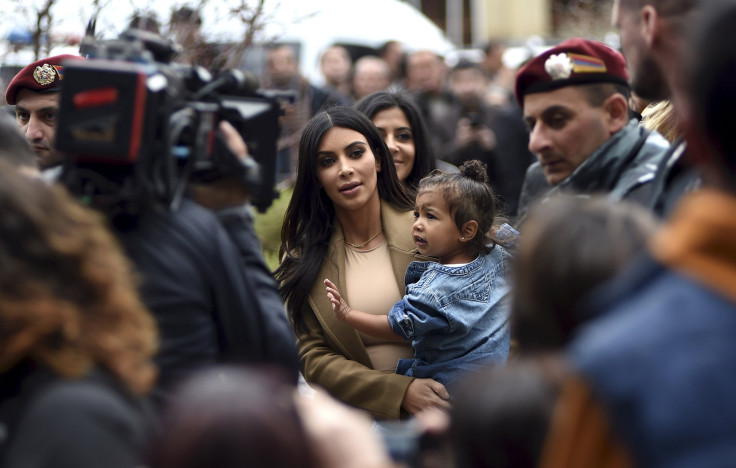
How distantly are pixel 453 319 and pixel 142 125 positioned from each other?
5.73 feet

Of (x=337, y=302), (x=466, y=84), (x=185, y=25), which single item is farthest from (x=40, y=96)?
(x=466, y=84)

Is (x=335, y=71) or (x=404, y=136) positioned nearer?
(x=404, y=136)

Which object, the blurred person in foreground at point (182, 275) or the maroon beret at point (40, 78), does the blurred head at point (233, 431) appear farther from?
the maroon beret at point (40, 78)

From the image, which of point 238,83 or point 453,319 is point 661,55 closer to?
point 238,83

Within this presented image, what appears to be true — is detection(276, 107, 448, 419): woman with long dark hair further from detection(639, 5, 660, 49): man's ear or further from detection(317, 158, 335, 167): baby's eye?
detection(639, 5, 660, 49): man's ear

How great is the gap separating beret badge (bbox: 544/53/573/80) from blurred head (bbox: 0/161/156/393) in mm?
2177

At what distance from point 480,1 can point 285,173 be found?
20.3 metres

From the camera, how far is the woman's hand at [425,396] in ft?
12.2

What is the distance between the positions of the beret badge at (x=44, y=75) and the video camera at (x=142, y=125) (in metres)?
1.54

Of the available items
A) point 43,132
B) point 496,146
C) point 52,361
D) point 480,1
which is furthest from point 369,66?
point 480,1

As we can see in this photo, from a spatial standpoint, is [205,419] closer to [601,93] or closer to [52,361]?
[52,361]

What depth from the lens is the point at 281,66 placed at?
853 centimetres

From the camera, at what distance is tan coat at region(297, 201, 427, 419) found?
12.6ft

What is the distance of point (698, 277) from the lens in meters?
1.54
